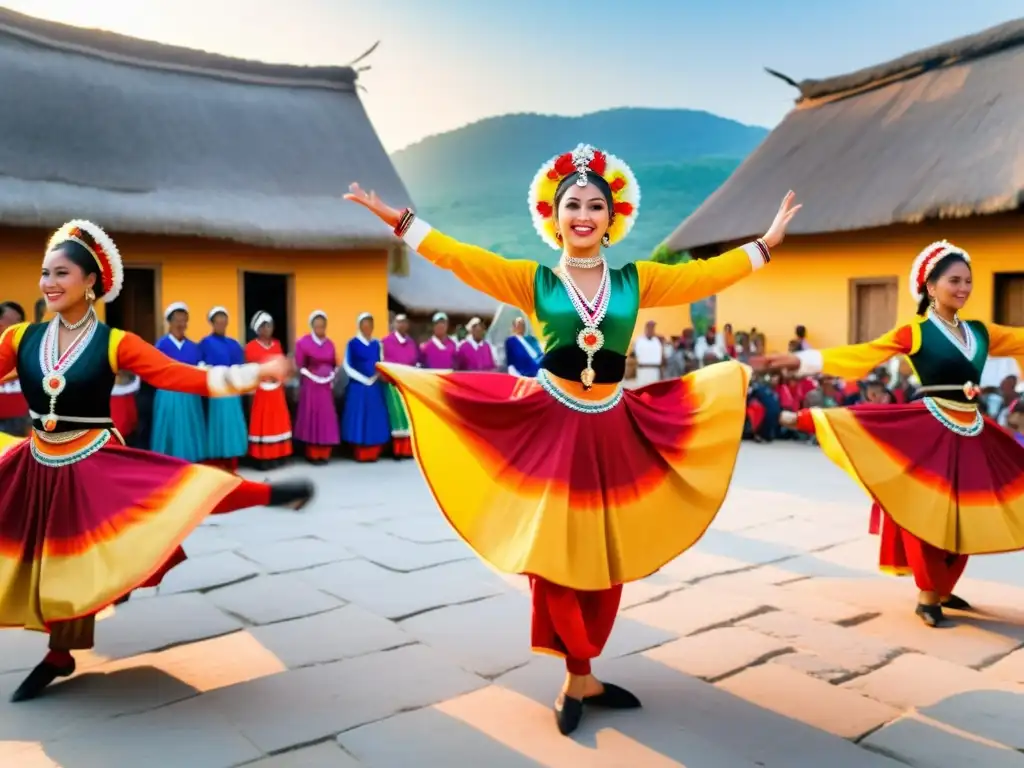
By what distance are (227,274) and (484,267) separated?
9.66 m

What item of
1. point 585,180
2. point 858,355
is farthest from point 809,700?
point 585,180

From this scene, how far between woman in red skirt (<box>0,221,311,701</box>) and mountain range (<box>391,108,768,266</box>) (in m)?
62.8

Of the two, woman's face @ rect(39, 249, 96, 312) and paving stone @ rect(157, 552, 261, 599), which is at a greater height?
woman's face @ rect(39, 249, 96, 312)

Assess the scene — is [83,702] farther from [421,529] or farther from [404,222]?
[421,529]

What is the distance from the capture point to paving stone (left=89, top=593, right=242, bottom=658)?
12.5 feet

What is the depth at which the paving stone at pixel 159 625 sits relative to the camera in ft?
12.5

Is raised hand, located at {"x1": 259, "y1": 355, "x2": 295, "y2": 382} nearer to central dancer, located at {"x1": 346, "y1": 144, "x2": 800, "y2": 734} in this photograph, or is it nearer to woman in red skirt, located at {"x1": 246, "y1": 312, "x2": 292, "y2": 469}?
central dancer, located at {"x1": 346, "y1": 144, "x2": 800, "y2": 734}

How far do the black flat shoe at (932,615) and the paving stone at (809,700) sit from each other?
1.04 meters

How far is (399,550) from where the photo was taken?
18.1ft

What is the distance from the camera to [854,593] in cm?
456

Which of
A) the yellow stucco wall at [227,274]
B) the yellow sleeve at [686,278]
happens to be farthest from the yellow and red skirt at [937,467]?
the yellow stucco wall at [227,274]

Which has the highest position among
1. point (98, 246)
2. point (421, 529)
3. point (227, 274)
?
point (227, 274)

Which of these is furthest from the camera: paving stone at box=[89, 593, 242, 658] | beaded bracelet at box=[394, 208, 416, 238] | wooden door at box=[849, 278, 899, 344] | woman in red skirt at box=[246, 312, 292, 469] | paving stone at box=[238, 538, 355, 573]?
wooden door at box=[849, 278, 899, 344]

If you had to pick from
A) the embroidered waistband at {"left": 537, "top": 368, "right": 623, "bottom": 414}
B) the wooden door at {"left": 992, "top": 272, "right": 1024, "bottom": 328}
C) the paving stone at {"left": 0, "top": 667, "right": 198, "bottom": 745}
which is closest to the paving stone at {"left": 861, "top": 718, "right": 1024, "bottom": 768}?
the embroidered waistband at {"left": 537, "top": 368, "right": 623, "bottom": 414}
